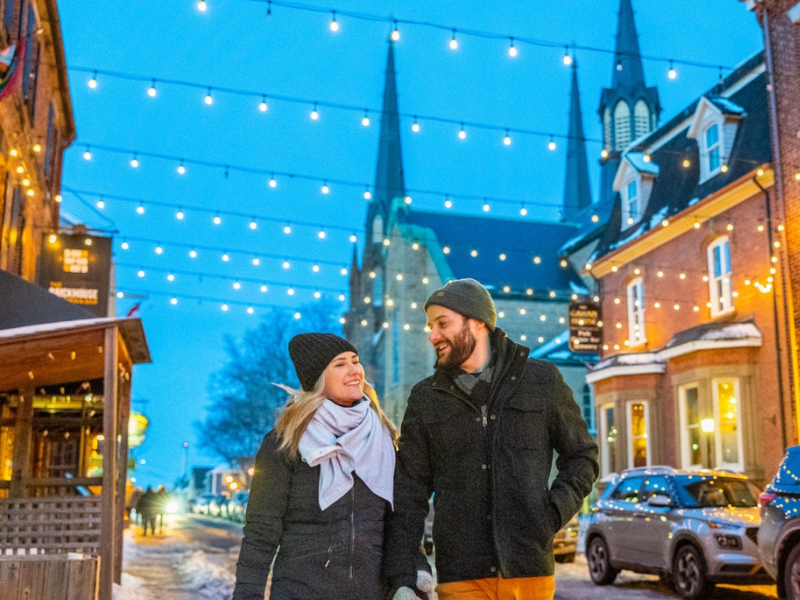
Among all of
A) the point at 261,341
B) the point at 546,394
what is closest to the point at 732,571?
the point at 546,394

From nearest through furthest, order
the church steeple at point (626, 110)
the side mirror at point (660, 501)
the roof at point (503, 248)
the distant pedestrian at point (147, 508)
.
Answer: the side mirror at point (660, 501)
the distant pedestrian at point (147, 508)
the roof at point (503, 248)
the church steeple at point (626, 110)

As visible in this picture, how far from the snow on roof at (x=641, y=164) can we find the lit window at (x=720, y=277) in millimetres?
4876

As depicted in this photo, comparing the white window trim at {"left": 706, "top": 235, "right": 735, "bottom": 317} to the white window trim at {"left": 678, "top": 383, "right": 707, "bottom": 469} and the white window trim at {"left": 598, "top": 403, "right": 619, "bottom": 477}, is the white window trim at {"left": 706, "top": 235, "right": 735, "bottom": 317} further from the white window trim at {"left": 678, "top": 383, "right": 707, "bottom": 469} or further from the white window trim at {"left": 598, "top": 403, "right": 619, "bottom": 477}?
the white window trim at {"left": 598, "top": 403, "right": 619, "bottom": 477}

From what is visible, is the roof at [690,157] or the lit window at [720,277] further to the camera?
the lit window at [720,277]

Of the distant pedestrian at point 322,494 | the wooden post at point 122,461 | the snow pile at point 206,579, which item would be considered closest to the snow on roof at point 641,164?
the snow pile at point 206,579

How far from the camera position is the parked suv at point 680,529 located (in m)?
11.7

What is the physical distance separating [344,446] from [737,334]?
1906 centimetres

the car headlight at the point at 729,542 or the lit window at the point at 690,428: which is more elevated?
the lit window at the point at 690,428

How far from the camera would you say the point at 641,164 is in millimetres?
28234

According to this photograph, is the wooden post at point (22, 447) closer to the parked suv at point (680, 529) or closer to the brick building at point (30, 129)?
the brick building at point (30, 129)

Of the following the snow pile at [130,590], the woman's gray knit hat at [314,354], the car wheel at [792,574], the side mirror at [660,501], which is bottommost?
the snow pile at [130,590]

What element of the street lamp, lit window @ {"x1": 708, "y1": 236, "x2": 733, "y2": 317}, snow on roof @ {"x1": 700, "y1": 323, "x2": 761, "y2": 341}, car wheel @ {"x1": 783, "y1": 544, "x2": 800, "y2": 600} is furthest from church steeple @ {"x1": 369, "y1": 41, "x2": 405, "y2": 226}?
car wheel @ {"x1": 783, "y1": 544, "x2": 800, "y2": 600}

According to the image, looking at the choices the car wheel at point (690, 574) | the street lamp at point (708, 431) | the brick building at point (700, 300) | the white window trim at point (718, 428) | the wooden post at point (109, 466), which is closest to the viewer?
the wooden post at point (109, 466)

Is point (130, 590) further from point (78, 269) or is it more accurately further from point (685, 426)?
point (685, 426)
